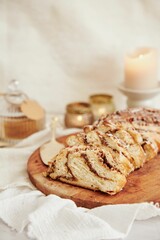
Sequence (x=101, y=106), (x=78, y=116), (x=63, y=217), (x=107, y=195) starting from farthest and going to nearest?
1. (x=101, y=106)
2. (x=78, y=116)
3. (x=107, y=195)
4. (x=63, y=217)

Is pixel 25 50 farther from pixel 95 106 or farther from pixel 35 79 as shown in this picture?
pixel 95 106

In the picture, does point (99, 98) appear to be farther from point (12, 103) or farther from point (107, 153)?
point (107, 153)

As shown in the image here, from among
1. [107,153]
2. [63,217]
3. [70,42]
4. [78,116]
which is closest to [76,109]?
[78,116]

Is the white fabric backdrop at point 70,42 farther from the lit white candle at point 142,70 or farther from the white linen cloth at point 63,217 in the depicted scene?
the white linen cloth at point 63,217

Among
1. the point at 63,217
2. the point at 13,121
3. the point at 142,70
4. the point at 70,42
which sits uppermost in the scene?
the point at 70,42

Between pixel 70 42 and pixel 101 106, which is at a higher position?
pixel 70 42

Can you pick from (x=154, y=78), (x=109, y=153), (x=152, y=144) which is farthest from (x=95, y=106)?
(x=109, y=153)
